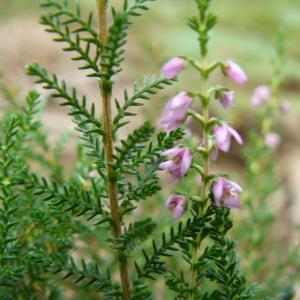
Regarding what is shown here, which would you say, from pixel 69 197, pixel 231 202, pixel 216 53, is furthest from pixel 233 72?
pixel 216 53

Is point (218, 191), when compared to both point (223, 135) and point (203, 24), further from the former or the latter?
point (203, 24)

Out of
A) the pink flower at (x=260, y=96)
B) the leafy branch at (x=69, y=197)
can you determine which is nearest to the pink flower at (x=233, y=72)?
the leafy branch at (x=69, y=197)

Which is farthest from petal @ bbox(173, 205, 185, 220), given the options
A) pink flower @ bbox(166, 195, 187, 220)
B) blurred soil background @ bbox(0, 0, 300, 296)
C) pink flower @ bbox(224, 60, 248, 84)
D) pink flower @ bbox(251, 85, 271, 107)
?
blurred soil background @ bbox(0, 0, 300, 296)

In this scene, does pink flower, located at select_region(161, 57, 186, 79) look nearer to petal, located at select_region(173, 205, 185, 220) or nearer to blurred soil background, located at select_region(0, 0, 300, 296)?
petal, located at select_region(173, 205, 185, 220)

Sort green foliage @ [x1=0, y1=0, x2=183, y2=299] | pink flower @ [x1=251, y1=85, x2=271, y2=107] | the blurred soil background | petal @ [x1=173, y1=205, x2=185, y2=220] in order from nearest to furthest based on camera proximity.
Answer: green foliage @ [x1=0, y1=0, x2=183, y2=299]
petal @ [x1=173, y1=205, x2=185, y2=220]
pink flower @ [x1=251, y1=85, x2=271, y2=107]
the blurred soil background

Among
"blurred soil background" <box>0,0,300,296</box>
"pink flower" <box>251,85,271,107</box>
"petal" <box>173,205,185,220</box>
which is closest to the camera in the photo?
"petal" <box>173,205,185,220</box>

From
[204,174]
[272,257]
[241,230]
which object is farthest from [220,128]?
[272,257]

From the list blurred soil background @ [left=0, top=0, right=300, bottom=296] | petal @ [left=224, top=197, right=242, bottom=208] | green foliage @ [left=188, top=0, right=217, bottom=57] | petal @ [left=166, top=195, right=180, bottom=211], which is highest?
blurred soil background @ [left=0, top=0, right=300, bottom=296]
